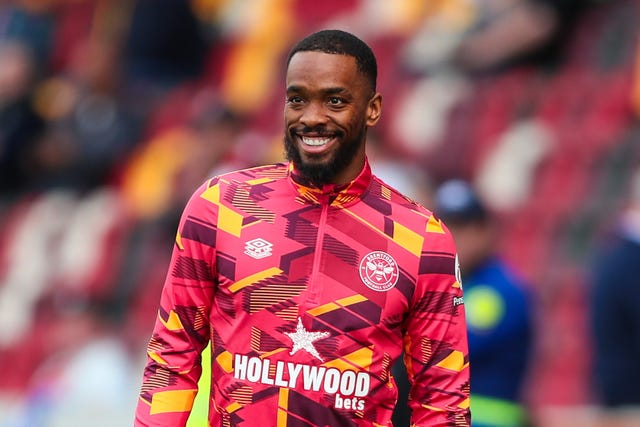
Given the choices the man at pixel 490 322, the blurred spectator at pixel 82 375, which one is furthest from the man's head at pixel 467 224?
the blurred spectator at pixel 82 375

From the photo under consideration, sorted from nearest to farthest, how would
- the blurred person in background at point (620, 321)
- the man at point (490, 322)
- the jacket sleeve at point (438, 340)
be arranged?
the jacket sleeve at point (438, 340) < the blurred person in background at point (620, 321) < the man at point (490, 322)

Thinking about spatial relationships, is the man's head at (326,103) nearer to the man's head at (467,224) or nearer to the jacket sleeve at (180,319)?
the jacket sleeve at (180,319)

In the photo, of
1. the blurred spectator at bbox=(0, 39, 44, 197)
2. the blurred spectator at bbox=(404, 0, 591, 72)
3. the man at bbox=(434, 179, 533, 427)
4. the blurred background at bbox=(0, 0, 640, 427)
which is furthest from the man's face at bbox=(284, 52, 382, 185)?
the blurred spectator at bbox=(0, 39, 44, 197)

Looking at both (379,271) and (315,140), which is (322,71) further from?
(379,271)

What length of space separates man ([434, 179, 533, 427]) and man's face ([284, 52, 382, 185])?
244 centimetres

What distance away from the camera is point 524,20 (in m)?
8.76

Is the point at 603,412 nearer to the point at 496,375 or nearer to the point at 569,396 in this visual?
the point at 496,375

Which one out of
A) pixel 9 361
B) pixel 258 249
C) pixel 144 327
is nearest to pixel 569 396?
pixel 144 327

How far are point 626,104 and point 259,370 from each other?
5.35 meters

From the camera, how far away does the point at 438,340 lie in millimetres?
3537

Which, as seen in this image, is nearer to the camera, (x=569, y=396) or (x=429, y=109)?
(x=569, y=396)

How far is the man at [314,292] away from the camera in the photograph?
11.3ft

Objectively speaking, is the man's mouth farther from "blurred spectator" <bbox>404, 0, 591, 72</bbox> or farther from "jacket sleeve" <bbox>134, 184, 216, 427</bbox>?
"blurred spectator" <bbox>404, 0, 591, 72</bbox>

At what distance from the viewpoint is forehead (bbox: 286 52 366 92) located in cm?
346
